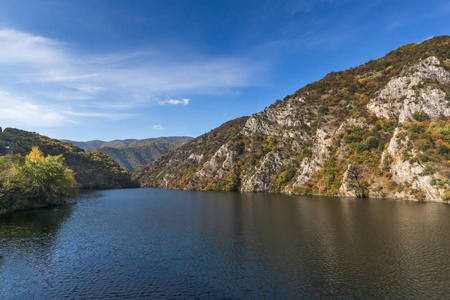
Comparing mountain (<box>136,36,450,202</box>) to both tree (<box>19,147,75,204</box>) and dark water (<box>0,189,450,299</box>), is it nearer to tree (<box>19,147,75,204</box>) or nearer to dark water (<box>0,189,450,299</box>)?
dark water (<box>0,189,450,299</box>)

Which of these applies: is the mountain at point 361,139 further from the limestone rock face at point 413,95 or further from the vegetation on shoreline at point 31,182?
the vegetation on shoreline at point 31,182

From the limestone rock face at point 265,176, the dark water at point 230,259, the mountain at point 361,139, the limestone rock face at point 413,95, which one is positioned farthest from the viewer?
the limestone rock face at point 265,176

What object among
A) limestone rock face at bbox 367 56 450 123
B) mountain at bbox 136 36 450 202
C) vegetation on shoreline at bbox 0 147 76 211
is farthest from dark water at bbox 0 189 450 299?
limestone rock face at bbox 367 56 450 123

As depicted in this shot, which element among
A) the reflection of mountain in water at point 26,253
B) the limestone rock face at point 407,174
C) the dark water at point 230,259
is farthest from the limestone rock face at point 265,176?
the reflection of mountain in water at point 26,253

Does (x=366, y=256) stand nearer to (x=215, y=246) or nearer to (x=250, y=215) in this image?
(x=215, y=246)

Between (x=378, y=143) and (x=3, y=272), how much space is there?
13593 cm

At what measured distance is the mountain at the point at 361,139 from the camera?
87.0 metres

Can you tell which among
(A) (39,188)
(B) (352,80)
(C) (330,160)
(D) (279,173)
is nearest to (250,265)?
(A) (39,188)

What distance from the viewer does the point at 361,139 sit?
119625mm

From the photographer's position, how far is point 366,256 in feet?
105

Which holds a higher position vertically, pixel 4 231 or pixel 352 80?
pixel 352 80

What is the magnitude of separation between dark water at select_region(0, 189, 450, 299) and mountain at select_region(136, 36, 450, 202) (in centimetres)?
3981

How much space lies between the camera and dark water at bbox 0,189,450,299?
23703 millimetres

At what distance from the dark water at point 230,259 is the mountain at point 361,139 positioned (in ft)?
131
